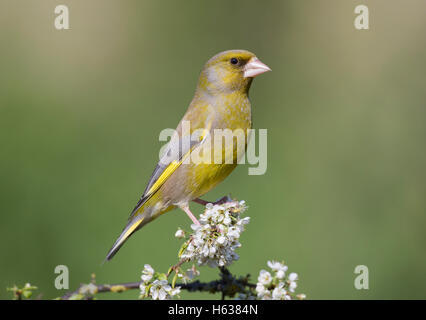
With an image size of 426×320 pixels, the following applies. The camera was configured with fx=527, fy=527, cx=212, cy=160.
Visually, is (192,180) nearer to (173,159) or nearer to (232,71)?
(173,159)

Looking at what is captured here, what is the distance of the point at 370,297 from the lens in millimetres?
4074

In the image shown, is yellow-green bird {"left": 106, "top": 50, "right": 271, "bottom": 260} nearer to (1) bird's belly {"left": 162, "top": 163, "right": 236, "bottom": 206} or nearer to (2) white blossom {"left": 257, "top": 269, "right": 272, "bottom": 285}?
(1) bird's belly {"left": 162, "top": 163, "right": 236, "bottom": 206}

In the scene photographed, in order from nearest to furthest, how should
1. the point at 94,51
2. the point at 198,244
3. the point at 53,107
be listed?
the point at 198,244 → the point at 53,107 → the point at 94,51

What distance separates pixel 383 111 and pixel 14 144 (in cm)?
344

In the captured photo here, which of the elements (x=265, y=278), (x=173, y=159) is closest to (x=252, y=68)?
(x=173, y=159)

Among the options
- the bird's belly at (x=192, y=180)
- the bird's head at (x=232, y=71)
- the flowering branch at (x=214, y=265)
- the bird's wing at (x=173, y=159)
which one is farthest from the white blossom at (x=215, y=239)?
the bird's head at (x=232, y=71)

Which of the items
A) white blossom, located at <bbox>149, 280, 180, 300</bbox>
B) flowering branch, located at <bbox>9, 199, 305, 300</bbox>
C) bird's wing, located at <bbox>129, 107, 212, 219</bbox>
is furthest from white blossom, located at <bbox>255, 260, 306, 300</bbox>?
bird's wing, located at <bbox>129, 107, 212, 219</bbox>

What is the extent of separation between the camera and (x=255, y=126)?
4.88m

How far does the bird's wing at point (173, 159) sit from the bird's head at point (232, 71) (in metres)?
0.28

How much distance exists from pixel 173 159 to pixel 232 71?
0.67 m

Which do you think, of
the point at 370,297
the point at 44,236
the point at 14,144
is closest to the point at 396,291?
the point at 370,297

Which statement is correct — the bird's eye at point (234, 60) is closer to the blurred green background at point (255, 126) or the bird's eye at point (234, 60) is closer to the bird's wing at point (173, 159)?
the bird's wing at point (173, 159)
